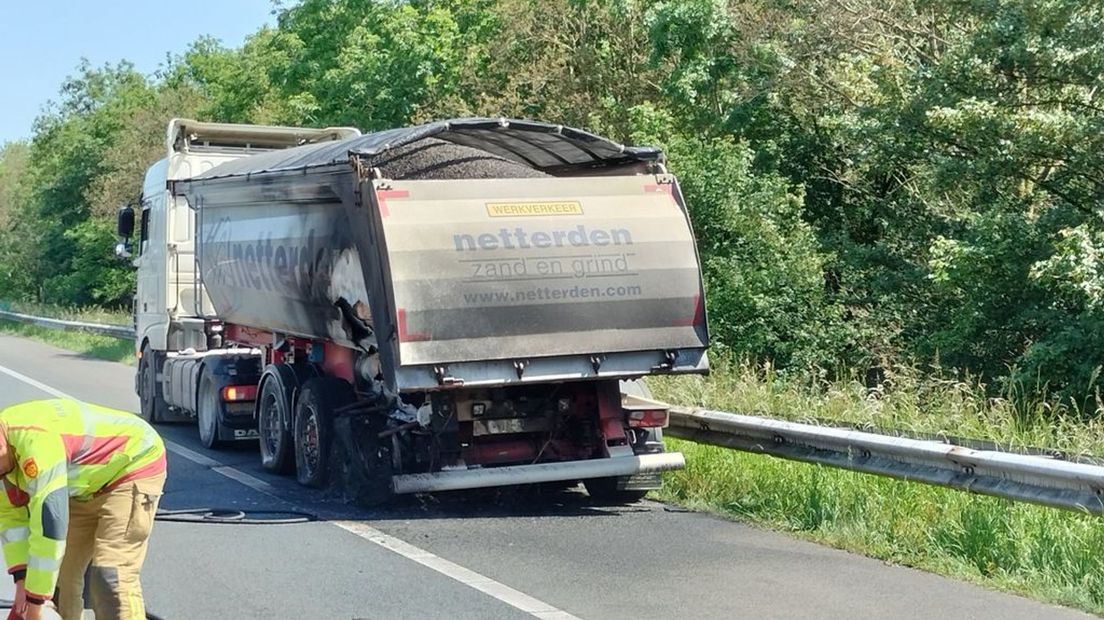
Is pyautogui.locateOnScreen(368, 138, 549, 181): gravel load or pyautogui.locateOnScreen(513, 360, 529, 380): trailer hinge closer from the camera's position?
pyautogui.locateOnScreen(513, 360, 529, 380): trailer hinge

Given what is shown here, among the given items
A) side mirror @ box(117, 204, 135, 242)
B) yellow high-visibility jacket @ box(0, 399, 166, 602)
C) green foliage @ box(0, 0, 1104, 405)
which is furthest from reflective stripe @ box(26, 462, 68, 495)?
side mirror @ box(117, 204, 135, 242)

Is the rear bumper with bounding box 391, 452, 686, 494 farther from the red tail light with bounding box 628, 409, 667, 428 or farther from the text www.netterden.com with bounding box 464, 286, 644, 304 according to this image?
the text www.netterden.com with bounding box 464, 286, 644, 304

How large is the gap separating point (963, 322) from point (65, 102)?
1929 inches

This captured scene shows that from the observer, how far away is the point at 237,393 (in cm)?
1315

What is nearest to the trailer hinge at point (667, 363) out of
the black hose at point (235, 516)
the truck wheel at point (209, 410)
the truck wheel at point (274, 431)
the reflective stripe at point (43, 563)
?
the black hose at point (235, 516)

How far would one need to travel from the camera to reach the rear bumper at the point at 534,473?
9.66 m

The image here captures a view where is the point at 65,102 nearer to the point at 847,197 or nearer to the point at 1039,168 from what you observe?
the point at 847,197

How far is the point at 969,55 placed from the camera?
54.4 feet

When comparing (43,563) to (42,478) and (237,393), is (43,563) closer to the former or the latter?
(42,478)

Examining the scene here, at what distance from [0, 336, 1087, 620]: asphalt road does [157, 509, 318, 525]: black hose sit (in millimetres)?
108

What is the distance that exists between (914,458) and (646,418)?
7.76ft

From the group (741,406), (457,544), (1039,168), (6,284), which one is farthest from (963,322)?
(6,284)

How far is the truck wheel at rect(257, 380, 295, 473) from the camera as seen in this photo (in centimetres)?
1147

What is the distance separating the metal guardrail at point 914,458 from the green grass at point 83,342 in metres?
16.8
